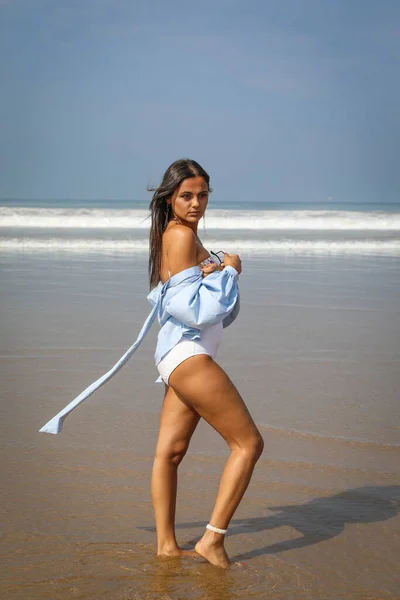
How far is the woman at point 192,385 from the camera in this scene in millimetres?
3113

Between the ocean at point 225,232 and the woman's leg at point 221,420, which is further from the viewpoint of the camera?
the ocean at point 225,232

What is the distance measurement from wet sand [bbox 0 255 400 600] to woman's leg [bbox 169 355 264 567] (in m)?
0.21

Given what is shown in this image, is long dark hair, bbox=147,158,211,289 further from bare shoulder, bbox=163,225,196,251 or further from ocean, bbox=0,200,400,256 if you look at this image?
ocean, bbox=0,200,400,256

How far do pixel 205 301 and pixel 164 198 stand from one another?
0.55 metres

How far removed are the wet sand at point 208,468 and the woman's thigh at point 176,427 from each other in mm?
476

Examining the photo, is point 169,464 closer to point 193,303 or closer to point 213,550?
point 213,550

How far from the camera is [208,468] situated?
438 cm

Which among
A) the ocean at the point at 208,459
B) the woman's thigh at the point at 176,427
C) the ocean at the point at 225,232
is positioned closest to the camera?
the ocean at the point at 208,459

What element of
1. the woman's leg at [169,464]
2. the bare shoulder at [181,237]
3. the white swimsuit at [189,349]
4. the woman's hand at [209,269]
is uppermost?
the bare shoulder at [181,237]

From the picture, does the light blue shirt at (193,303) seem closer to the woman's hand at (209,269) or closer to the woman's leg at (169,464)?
the woman's hand at (209,269)

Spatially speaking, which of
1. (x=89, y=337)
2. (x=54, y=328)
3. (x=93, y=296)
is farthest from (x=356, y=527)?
(x=93, y=296)

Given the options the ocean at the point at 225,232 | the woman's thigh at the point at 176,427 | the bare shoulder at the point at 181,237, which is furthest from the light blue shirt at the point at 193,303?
the ocean at the point at 225,232

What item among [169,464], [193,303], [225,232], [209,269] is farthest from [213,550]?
[225,232]

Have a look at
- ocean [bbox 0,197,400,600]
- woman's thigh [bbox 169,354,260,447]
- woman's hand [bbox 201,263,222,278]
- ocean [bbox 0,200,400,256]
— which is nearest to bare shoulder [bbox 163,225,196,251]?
woman's hand [bbox 201,263,222,278]
